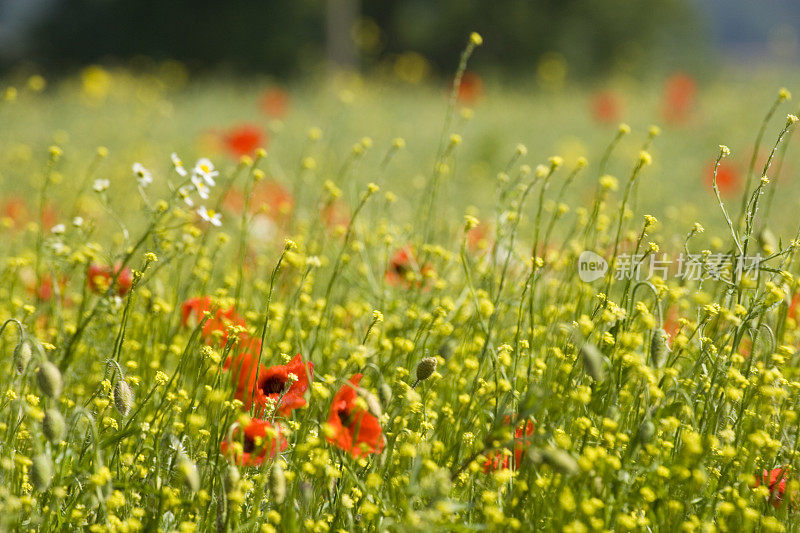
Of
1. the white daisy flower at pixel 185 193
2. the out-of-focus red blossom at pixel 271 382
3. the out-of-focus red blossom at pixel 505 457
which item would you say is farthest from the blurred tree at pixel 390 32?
the out-of-focus red blossom at pixel 505 457

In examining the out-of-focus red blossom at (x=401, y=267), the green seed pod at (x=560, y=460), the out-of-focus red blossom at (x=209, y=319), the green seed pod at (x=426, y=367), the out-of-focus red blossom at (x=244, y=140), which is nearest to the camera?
the green seed pod at (x=560, y=460)

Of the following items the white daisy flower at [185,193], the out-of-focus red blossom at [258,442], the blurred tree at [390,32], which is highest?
the blurred tree at [390,32]

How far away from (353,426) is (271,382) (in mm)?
270

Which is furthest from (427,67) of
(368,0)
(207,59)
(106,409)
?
(106,409)

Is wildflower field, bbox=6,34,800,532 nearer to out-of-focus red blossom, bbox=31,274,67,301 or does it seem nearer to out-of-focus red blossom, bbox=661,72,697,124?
out-of-focus red blossom, bbox=31,274,67,301

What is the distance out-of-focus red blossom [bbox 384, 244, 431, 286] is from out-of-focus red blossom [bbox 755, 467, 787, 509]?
0.87 meters

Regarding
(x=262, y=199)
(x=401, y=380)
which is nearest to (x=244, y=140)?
(x=262, y=199)

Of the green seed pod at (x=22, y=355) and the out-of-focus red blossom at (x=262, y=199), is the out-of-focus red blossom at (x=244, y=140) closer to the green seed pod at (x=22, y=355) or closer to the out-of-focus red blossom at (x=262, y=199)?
the out-of-focus red blossom at (x=262, y=199)

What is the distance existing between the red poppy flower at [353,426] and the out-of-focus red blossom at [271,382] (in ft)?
0.19

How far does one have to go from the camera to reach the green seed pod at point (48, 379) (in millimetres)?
1154

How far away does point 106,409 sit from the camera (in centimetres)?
155

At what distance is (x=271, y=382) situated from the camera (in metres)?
1.56

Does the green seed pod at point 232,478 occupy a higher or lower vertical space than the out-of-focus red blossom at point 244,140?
lower

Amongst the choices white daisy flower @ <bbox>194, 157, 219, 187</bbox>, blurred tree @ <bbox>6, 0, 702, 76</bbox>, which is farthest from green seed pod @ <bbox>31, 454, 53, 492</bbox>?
blurred tree @ <bbox>6, 0, 702, 76</bbox>
